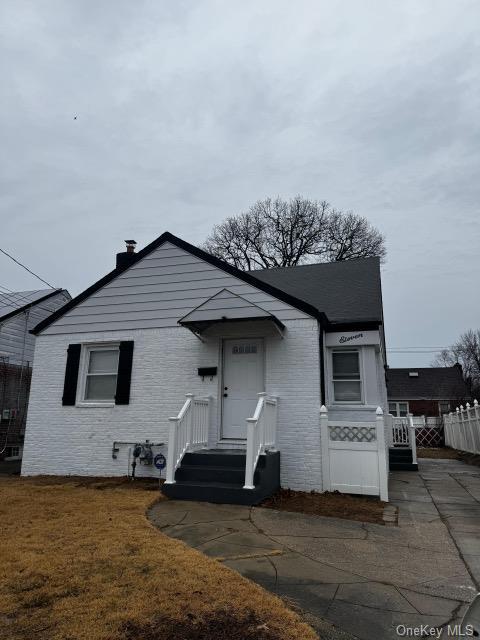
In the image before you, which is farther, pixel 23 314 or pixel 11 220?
pixel 23 314

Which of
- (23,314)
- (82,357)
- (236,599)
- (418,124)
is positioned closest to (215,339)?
(82,357)

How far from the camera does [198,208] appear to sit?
84.1 ft

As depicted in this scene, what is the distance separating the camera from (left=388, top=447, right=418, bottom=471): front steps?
488 inches

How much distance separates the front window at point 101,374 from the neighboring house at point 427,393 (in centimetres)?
2943

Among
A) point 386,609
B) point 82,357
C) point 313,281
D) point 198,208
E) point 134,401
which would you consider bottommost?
point 386,609

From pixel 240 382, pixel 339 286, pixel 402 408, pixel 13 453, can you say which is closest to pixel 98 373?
pixel 240 382

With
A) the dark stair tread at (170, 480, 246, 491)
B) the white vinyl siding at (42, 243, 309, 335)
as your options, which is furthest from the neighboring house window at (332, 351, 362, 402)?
the dark stair tread at (170, 480, 246, 491)

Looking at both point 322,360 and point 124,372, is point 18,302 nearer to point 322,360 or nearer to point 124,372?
point 124,372

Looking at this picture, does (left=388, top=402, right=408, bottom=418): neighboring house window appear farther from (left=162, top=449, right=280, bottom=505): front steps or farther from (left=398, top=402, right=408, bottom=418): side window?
(left=162, top=449, right=280, bottom=505): front steps

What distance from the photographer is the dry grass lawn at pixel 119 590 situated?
2.65m

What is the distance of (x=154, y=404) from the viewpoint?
9.09 metres

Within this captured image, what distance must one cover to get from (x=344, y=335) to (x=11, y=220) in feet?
38.2

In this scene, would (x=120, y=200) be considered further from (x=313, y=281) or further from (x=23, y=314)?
(x=313, y=281)

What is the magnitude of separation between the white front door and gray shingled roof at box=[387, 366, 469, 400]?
29.7m
